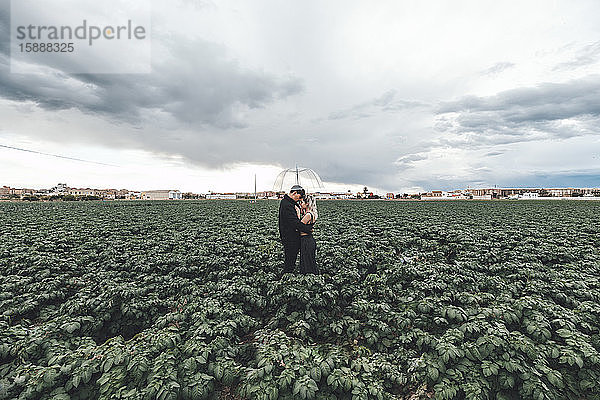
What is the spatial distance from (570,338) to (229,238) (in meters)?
12.6

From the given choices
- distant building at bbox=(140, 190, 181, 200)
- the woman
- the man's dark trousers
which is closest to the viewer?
the woman

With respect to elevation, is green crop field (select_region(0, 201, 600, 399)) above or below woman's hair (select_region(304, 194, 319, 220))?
below

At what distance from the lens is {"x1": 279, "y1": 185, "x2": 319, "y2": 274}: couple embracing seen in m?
7.83

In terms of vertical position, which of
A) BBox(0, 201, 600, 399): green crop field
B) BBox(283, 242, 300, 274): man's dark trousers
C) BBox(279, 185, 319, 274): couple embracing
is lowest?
BBox(0, 201, 600, 399): green crop field

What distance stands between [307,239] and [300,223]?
545 mm

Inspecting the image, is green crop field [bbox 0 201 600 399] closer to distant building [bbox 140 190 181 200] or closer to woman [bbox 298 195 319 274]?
woman [bbox 298 195 319 274]

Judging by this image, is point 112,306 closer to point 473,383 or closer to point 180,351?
point 180,351

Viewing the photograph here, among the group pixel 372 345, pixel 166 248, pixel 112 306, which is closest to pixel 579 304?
pixel 372 345

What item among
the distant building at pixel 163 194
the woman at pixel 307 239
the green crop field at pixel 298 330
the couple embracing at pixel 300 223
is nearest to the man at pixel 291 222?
the couple embracing at pixel 300 223

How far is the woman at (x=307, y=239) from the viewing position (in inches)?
312

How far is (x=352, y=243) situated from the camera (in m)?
13.4

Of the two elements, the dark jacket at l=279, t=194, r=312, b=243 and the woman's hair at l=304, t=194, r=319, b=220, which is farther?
the woman's hair at l=304, t=194, r=319, b=220

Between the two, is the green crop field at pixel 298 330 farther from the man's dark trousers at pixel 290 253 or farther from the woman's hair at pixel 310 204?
the woman's hair at pixel 310 204

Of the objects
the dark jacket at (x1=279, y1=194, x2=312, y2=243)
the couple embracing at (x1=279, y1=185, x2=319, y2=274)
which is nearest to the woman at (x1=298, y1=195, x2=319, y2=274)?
the couple embracing at (x1=279, y1=185, x2=319, y2=274)
